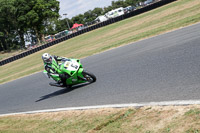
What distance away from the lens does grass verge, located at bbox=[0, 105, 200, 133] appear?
435 centimetres

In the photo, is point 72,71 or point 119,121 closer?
point 119,121

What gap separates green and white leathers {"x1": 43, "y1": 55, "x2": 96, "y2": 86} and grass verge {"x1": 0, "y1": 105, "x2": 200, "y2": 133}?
1.93 metres

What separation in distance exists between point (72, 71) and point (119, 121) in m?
4.31

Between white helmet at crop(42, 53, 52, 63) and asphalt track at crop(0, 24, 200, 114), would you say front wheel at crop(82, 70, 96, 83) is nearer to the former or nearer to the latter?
asphalt track at crop(0, 24, 200, 114)

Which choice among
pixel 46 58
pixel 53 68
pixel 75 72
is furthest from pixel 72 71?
pixel 46 58

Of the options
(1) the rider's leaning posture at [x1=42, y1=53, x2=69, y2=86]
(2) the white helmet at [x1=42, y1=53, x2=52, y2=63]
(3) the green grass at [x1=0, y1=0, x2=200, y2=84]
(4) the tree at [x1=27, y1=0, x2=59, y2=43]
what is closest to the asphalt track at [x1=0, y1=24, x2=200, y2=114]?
(1) the rider's leaning posture at [x1=42, y1=53, x2=69, y2=86]

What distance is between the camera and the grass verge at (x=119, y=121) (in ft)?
14.3

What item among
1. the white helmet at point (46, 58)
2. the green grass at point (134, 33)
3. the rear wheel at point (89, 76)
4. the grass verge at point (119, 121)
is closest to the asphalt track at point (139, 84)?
the rear wheel at point (89, 76)

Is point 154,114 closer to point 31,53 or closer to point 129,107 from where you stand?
point 129,107

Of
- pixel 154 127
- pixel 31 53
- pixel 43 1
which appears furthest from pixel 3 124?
pixel 43 1

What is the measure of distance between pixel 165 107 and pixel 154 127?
0.80 meters

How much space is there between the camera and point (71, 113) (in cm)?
709

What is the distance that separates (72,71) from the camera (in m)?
9.30

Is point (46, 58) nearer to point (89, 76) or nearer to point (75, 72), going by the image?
point (75, 72)
